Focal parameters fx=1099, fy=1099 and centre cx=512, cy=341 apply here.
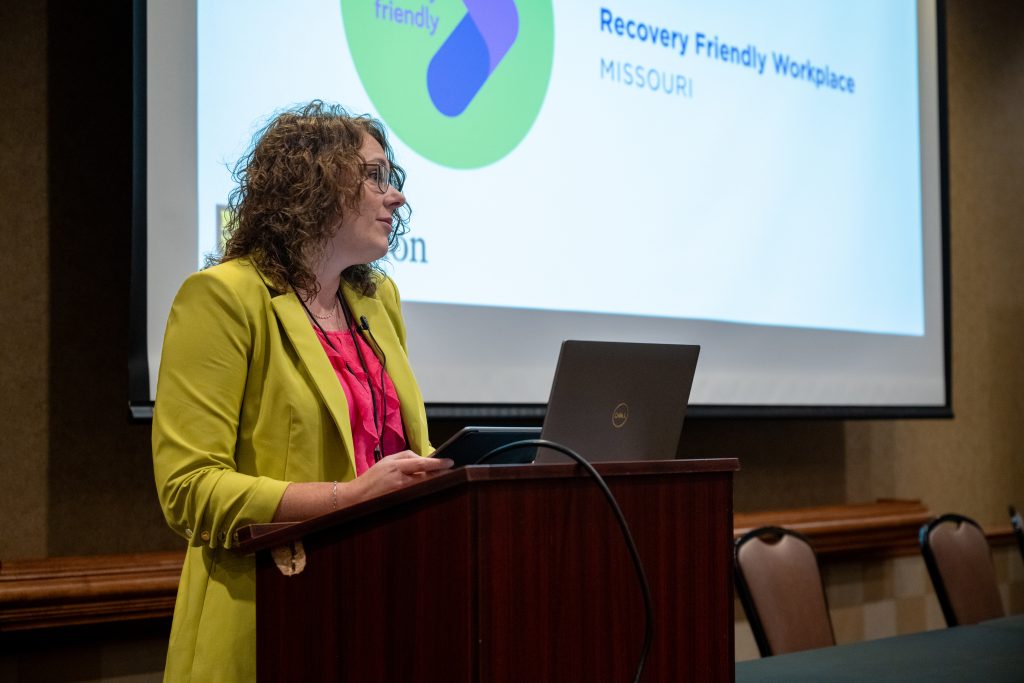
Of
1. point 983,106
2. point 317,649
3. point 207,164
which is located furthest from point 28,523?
point 983,106

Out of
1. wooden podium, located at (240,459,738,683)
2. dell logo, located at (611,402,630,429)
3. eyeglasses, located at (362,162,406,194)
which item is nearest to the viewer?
wooden podium, located at (240,459,738,683)

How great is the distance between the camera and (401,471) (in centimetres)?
132

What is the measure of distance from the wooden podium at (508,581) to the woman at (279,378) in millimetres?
133

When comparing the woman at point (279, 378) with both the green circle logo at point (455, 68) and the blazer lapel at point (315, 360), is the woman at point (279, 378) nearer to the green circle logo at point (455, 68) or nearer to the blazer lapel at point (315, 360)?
the blazer lapel at point (315, 360)

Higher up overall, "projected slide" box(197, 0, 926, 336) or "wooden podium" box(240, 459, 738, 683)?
"projected slide" box(197, 0, 926, 336)

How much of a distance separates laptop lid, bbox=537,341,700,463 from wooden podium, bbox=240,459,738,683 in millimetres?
136

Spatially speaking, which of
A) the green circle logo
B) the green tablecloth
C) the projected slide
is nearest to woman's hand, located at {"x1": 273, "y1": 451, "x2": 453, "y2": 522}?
the green tablecloth

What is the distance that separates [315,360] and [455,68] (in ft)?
5.08

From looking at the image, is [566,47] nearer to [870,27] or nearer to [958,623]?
[870,27]

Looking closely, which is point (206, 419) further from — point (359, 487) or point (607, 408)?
point (607, 408)

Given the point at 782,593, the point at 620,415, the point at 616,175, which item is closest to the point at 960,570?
the point at 782,593

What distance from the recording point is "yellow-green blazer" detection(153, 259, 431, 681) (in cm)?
151

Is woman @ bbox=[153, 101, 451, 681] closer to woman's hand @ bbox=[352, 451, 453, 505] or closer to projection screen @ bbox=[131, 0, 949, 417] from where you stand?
woman's hand @ bbox=[352, 451, 453, 505]

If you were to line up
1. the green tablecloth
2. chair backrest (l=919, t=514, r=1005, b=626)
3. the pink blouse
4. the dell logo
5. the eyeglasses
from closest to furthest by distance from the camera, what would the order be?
1. the dell logo
2. the pink blouse
3. the eyeglasses
4. the green tablecloth
5. chair backrest (l=919, t=514, r=1005, b=626)
